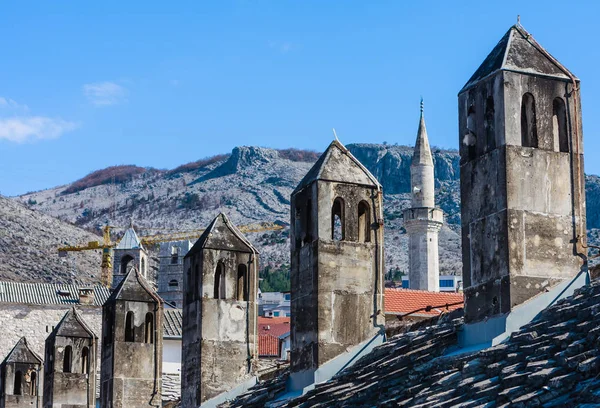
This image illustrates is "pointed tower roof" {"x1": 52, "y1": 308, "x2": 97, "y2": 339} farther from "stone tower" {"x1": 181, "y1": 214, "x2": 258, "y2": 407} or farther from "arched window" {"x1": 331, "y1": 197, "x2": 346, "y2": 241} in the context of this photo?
"arched window" {"x1": 331, "y1": 197, "x2": 346, "y2": 241}

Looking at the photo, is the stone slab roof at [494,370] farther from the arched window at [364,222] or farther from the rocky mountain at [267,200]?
the rocky mountain at [267,200]

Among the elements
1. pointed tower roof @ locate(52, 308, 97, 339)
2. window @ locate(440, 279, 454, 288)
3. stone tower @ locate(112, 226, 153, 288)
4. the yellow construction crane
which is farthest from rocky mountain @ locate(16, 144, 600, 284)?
pointed tower roof @ locate(52, 308, 97, 339)

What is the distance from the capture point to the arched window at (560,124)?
1246cm

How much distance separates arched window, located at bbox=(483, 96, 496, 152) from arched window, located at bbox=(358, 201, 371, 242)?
133 inches

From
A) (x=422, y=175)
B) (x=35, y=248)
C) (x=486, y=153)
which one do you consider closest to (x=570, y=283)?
(x=486, y=153)

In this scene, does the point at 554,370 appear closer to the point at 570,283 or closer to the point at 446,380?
the point at 446,380

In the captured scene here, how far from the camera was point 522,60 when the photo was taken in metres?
12.5

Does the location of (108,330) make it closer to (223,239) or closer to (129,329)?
(129,329)

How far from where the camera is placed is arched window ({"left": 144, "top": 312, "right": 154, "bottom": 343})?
20391 millimetres

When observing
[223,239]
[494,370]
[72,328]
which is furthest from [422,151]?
[494,370]

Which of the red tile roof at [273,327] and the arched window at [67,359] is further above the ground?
the red tile roof at [273,327]

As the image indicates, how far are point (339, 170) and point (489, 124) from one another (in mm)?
3455

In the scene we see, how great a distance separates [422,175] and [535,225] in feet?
170

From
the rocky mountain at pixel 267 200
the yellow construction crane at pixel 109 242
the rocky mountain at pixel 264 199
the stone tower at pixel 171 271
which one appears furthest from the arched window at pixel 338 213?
the rocky mountain at pixel 264 199
